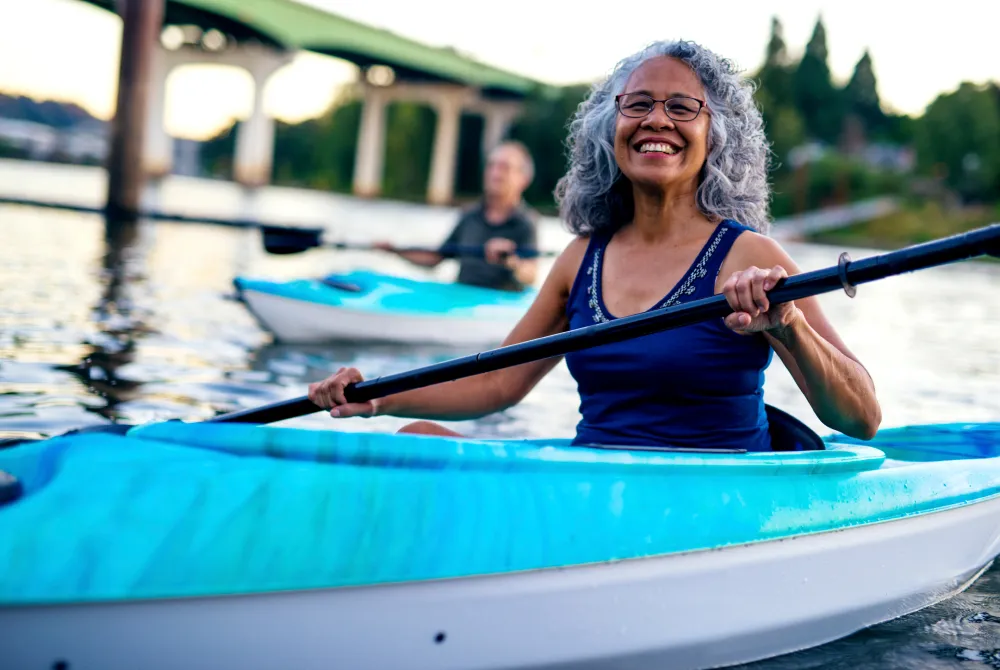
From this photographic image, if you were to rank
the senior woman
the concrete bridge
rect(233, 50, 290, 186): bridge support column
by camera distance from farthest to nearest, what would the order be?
rect(233, 50, 290, 186): bridge support column
the concrete bridge
the senior woman

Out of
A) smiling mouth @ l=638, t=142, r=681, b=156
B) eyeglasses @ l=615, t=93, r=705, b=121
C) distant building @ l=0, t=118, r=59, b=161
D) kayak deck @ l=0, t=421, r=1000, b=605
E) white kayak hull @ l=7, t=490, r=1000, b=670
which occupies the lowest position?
white kayak hull @ l=7, t=490, r=1000, b=670

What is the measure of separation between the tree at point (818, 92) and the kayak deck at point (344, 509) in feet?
198

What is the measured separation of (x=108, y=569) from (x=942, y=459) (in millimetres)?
2219

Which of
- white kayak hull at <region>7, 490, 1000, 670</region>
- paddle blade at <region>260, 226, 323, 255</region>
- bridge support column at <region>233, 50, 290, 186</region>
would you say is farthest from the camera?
bridge support column at <region>233, 50, 290, 186</region>

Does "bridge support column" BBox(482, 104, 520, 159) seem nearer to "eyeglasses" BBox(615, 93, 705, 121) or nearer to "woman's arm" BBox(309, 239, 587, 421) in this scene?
"woman's arm" BBox(309, 239, 587, 421)

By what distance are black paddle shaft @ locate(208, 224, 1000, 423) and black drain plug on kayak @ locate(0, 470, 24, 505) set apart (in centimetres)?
54

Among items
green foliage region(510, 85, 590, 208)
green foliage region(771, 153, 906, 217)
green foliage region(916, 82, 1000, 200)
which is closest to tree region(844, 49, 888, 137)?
green foliage region(771, 153, 906, 217)

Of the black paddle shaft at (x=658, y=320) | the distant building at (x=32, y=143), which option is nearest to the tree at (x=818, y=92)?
the distant building at (x=32, y=143)

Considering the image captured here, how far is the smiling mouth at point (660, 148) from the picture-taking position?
2312 mm

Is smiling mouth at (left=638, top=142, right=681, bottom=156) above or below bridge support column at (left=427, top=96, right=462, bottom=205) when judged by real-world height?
below

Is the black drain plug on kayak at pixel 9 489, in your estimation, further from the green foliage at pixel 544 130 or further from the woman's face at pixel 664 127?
→ the green foliage at pixel 544 130

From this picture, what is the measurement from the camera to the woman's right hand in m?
2.43

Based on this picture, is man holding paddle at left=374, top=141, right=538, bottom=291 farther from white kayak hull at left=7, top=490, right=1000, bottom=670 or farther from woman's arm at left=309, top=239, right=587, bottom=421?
white kayak hull at left=7, top=490, right=1000, bottom=670

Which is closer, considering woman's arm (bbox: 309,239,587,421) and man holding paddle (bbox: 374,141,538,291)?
woman's arm (bbox: 309,239,587,421)
